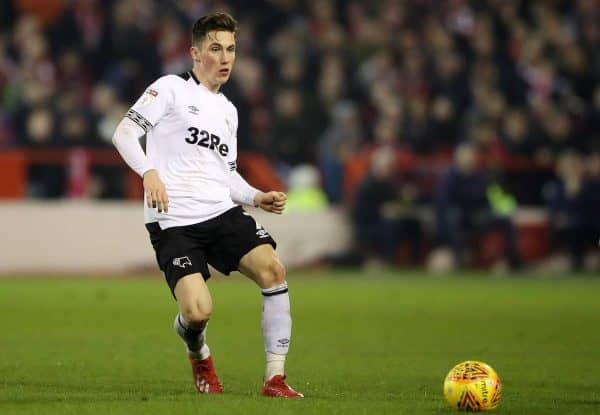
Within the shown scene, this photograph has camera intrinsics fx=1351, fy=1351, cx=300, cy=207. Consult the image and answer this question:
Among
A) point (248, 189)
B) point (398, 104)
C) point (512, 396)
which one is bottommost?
point (512, 396)

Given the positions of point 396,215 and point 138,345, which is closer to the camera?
point 138,345

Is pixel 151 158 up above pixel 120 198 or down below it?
below

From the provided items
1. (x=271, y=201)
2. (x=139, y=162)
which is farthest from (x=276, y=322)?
(x=139, y=162)

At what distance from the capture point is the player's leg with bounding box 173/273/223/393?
25.3 feet

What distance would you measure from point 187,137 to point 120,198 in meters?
→ 13.2

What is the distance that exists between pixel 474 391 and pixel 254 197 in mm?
2014

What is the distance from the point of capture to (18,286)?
17.9m

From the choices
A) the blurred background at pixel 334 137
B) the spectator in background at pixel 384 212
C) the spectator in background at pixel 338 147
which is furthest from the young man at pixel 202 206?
the spectator in background at pixel 338 147

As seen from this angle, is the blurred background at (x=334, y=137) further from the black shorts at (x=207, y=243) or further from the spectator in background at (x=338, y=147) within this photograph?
the black shorts at (x=207, y=243)

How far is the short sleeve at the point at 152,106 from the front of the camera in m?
7.78

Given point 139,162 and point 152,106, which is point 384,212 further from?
point 139,162

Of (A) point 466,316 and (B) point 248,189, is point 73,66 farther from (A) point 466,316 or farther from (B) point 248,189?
(B) point 248,189

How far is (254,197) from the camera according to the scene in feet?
27.1

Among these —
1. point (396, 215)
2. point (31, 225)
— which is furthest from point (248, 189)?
point (396, 215)
